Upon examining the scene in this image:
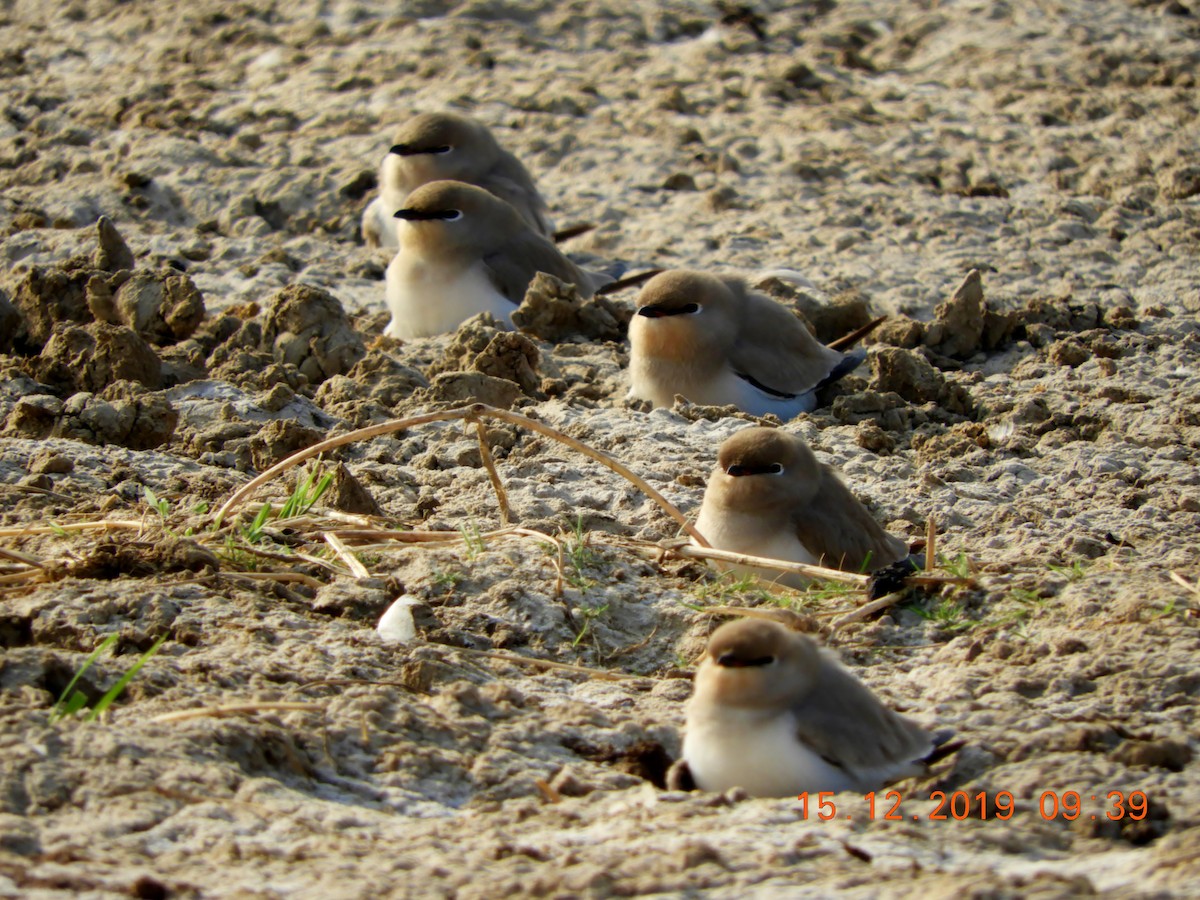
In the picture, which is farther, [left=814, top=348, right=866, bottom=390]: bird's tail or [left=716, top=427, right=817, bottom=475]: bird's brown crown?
[left=814, top=348, right=866, bottom=390]: bird's tail

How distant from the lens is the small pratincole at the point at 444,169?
351 inches

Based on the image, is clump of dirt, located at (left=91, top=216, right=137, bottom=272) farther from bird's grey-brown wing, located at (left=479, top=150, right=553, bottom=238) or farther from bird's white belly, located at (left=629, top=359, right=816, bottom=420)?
bird's white belly, located at (left=629, top=359, right=816, bottom=420)

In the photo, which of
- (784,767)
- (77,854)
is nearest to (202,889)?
(77,854)

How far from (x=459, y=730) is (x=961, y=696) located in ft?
4.31

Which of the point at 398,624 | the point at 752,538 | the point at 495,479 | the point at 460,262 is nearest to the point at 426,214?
the point at 460,262

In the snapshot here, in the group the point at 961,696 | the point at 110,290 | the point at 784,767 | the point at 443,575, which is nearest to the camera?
the point at 784,767

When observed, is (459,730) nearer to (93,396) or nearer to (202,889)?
(202,889)

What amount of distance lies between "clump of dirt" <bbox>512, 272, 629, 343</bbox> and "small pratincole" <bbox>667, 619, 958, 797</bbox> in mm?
3862

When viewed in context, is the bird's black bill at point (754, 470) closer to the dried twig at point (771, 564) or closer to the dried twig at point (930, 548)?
the dried twig at point (771, 564)

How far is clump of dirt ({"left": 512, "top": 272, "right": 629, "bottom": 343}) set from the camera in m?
7.60

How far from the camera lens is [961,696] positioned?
4.25 metres

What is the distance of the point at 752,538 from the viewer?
526 cm
